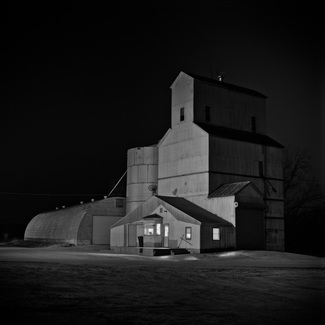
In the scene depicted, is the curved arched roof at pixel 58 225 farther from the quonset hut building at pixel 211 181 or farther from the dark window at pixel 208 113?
the dark window at pixel 208 113

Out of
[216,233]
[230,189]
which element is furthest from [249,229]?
[230,189]

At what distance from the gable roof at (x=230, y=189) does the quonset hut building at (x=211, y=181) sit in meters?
0.10

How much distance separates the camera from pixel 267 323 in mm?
10812

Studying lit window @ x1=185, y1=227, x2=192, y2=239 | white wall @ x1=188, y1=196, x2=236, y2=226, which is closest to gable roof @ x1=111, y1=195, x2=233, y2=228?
white wall @ x1=188, y1=196, x2=236, y2=226

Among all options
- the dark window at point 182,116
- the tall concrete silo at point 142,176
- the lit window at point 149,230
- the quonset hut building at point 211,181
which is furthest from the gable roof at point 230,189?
the tall concrete silo at point 142,176

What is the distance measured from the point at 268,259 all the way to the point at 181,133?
54.9 ft

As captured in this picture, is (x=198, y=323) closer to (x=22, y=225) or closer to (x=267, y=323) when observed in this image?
(x=267, y=323)

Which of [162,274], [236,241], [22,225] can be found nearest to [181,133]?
[236,241]

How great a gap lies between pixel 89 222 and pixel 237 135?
61.0ft

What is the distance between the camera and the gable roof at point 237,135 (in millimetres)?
44719

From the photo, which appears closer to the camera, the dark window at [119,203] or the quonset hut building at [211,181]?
the quonset hut building at [211,181]

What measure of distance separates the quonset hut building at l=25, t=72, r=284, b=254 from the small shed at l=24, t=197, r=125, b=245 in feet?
19.2

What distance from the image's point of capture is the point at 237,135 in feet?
A: 152

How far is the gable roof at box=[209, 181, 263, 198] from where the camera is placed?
41250 mm
